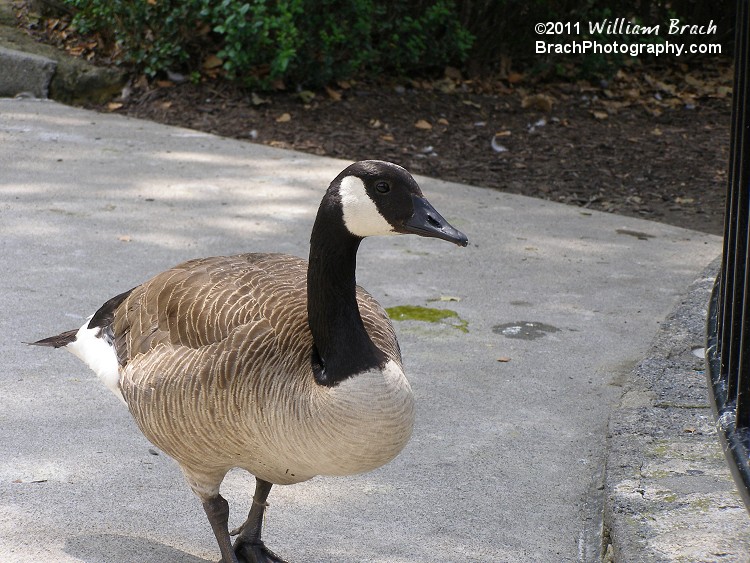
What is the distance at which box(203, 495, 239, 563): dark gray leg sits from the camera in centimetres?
282

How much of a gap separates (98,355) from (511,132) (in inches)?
241

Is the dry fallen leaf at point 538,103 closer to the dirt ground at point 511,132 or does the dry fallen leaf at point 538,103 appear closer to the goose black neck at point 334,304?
the dirt ground at point 511,132

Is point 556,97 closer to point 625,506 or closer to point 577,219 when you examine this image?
point 577,219

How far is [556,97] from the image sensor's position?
391 inches

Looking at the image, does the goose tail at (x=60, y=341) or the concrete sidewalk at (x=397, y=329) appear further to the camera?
the goose tail at (x=60, y=341)

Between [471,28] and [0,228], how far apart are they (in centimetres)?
599

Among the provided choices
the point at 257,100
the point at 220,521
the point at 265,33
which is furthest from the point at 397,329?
the point at 257,100

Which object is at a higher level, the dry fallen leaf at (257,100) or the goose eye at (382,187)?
the goose eye at (382,187)

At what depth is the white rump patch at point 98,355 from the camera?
2.98 m

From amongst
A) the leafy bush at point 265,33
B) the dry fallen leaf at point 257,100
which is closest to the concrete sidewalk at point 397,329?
the dry fallen leaf at point 257,100

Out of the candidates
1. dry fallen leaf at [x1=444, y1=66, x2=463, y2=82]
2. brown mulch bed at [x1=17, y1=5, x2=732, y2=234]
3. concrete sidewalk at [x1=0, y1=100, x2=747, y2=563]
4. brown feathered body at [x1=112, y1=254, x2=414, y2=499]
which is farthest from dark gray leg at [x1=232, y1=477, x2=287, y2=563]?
dry fallen leaf at [x1=444, y1=66, x2=463, y2=82]

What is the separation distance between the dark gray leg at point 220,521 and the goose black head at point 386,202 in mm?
924

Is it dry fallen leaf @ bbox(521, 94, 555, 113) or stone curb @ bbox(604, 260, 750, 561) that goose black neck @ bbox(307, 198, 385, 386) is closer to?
stone curb @ bbox(604, 260, 750, 561)

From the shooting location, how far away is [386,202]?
8.31 ft
